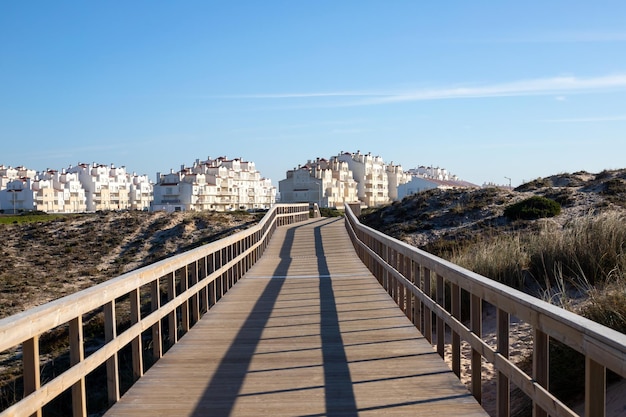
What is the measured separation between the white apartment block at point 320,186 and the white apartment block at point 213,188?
1653cm

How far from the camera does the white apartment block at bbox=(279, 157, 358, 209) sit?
121 metres

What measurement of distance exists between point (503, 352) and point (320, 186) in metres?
113

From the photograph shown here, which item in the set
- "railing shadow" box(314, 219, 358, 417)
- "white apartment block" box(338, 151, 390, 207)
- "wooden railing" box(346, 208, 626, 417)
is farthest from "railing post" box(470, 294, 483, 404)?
"white apartment block" box(338, 151, 390, 207)

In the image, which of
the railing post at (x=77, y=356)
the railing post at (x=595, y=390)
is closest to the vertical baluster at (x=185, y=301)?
the railing post at (x=77, y=356)

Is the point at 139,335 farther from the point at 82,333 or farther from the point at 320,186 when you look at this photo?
the point at 320,186

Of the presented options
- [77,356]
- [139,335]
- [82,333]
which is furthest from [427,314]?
[77,356]

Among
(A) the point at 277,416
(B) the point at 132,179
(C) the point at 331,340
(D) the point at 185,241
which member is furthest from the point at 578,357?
(B) the point at 132,179

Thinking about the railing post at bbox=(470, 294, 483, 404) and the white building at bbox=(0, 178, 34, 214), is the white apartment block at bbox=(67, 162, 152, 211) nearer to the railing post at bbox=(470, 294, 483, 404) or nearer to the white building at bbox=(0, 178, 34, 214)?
the white building at bbox=(0, 178, 34, 214)

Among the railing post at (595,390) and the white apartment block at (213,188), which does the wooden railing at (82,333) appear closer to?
the railing post at (595,390)

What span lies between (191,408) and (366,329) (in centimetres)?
340

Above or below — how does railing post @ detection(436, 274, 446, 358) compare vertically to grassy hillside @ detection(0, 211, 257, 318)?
above

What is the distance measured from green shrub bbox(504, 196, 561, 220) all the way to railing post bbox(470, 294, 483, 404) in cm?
2053

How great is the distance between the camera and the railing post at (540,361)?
12.6 ft

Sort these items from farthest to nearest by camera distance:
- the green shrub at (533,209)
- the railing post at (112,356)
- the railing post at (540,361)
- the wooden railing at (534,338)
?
1. the green shrub at (533,209)
2. the railing post at (112,356)
3. the railing post at (540,361)
4. the wooden railing at (534,338)
